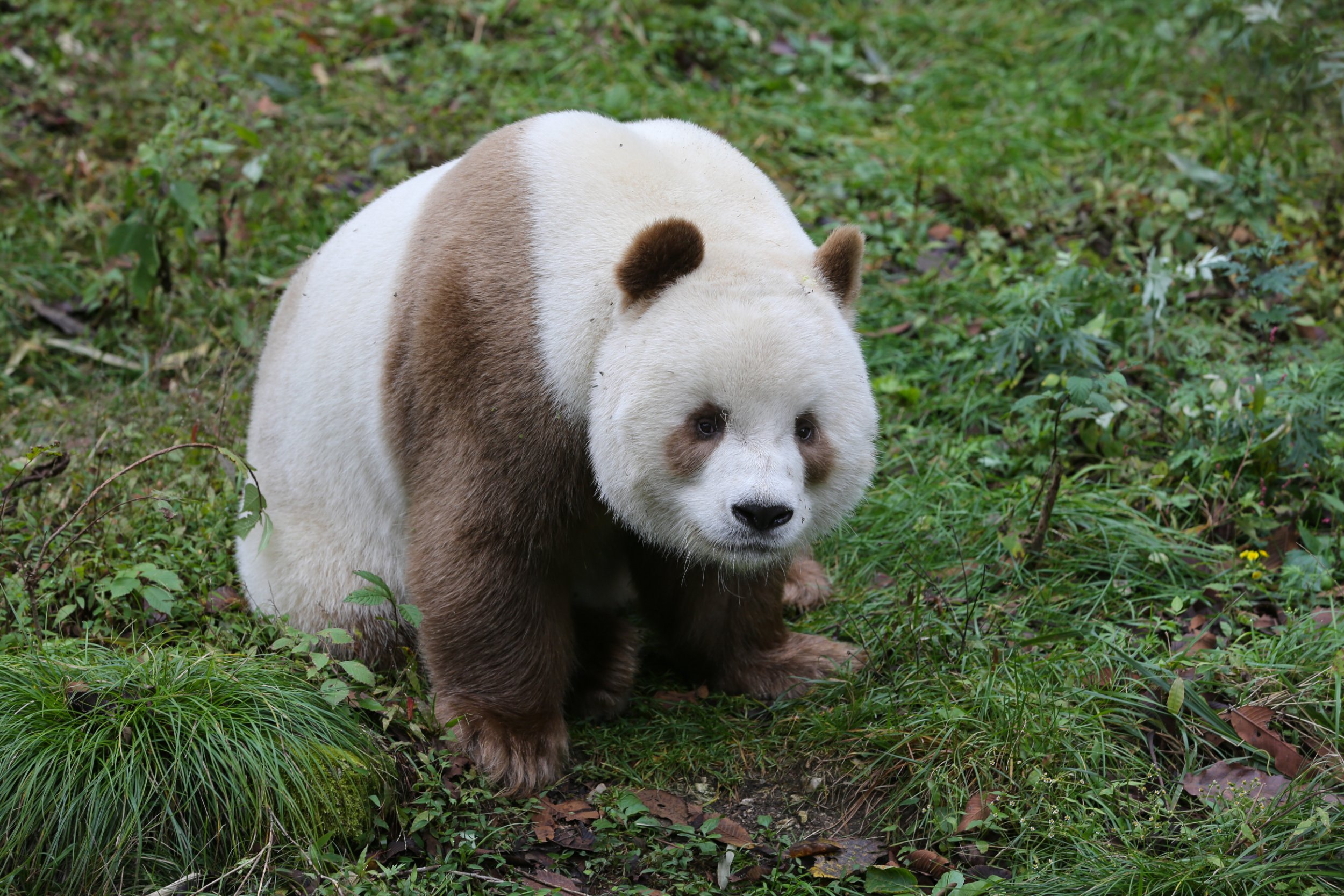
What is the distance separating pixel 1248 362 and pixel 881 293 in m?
1.83

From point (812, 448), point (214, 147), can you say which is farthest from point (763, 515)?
point (214, 147)

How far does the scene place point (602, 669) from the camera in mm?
4496

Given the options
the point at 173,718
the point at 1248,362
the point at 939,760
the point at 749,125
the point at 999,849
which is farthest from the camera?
the point at 749,125

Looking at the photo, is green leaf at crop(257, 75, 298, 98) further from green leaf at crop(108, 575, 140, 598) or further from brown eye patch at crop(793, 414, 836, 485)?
brown eye patch at crop(793, 414, 836, 485)

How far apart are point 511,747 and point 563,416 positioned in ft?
3.83

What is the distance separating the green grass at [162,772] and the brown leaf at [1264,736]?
266 cm

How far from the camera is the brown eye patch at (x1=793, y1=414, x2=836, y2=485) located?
3.60 m

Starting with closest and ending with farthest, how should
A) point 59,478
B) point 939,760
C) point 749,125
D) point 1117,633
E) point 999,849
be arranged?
point 999,849, point 939,760, point 1117,633, point 59,478, point 749,125

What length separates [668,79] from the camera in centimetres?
789

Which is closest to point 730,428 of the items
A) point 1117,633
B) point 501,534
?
point 501,534

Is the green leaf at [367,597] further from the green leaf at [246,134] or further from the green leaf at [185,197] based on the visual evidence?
the green leaf at [246,134]

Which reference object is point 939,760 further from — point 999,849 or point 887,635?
point 887,635

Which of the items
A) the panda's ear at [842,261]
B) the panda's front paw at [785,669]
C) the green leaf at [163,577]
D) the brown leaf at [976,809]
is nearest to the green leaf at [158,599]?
the green leaf at [163,577]

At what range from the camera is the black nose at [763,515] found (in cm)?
345
